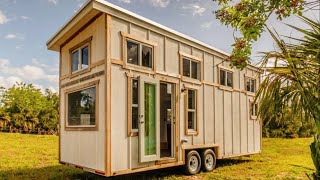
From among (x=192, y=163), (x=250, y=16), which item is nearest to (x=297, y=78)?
(x=250, y=16)

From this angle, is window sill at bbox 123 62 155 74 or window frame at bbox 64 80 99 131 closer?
window frame at bbox 64 80 99 131

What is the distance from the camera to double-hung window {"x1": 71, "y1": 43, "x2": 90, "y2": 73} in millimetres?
8695

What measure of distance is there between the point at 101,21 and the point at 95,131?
277 centimetres

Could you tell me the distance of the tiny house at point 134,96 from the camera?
750cm

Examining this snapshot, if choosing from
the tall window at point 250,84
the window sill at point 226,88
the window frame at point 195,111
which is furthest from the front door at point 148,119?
the tall window at point 250,84

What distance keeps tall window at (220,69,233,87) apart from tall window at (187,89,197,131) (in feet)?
6.75

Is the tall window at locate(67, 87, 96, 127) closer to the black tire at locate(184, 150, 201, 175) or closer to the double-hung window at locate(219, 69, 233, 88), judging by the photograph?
the black tire at locate(184, 150, 201, 175)

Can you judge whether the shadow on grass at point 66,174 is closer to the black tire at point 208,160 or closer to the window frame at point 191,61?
the black tire at point 208,160

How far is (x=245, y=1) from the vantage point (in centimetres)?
366

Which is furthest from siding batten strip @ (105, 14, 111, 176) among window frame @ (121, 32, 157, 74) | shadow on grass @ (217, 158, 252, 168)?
shadow on grass @ (217, 158, 252, 168)

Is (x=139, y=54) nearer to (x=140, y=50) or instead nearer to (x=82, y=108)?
(x=140, y=50)

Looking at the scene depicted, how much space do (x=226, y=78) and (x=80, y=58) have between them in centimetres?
588

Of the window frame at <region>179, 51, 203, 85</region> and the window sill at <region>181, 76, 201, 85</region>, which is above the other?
the window frame at <region>179, 51, 203, 85</region>

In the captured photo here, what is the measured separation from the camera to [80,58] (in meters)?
9.05
